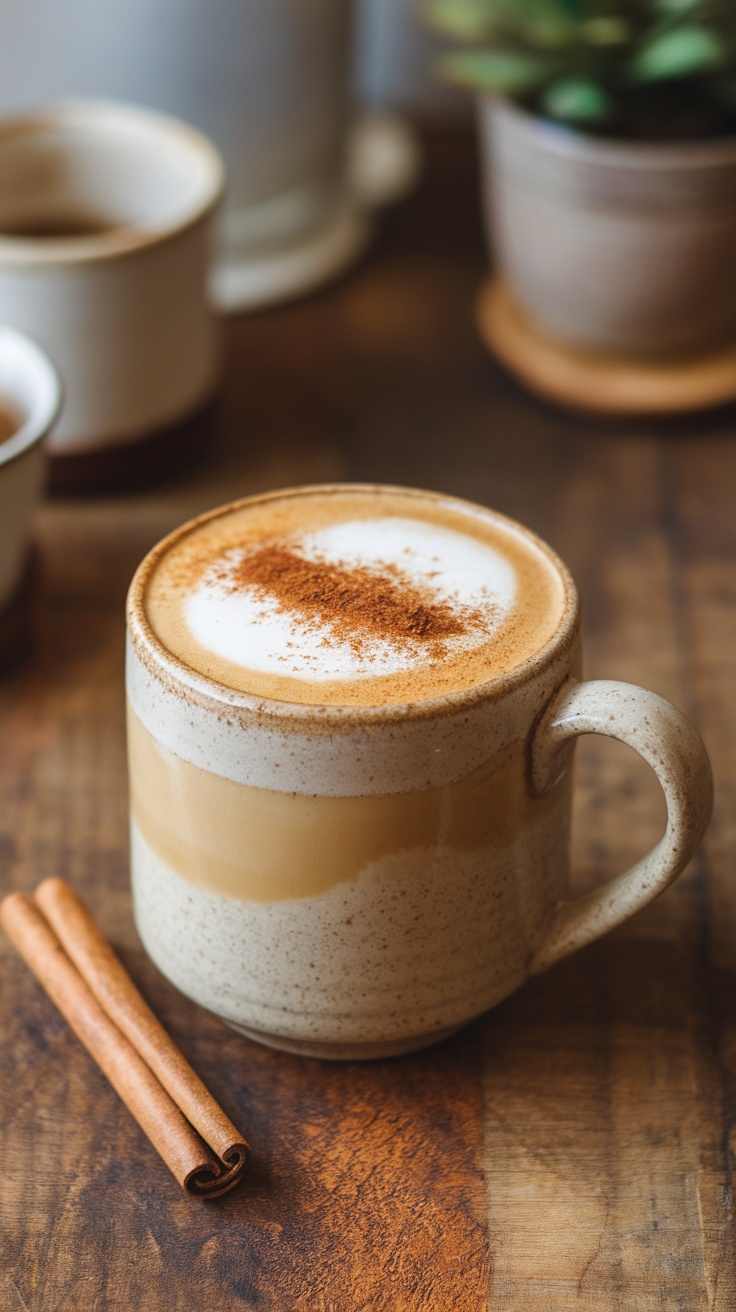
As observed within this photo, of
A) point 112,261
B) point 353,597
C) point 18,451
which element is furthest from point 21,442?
point 353,597

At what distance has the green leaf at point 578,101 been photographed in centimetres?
85

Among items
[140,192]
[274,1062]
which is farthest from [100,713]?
[140,192]

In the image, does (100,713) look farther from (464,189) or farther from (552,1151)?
(464,189)

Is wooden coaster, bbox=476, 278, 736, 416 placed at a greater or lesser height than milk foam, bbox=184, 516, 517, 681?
lesser

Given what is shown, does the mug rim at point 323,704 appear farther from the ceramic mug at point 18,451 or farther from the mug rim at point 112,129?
the mug rim at point 112,129

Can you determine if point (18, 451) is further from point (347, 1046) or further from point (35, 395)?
point (347, 1046)

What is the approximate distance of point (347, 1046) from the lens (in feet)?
1.69

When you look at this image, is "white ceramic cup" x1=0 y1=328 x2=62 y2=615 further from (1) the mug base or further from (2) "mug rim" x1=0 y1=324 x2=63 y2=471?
(1) the mug base

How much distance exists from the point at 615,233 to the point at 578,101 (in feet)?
0.27

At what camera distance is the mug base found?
1.70ft

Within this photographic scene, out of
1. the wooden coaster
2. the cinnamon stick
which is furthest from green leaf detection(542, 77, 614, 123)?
the cinnamon stick

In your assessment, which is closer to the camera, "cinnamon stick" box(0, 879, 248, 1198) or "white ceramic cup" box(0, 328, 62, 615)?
"cinnamon stick" box(0, 879, 248, 1198)

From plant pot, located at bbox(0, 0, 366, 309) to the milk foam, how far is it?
588 millimetres

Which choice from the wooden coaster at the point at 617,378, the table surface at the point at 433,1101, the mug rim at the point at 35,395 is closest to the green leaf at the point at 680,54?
the wooden coaster at the point at 617,378
